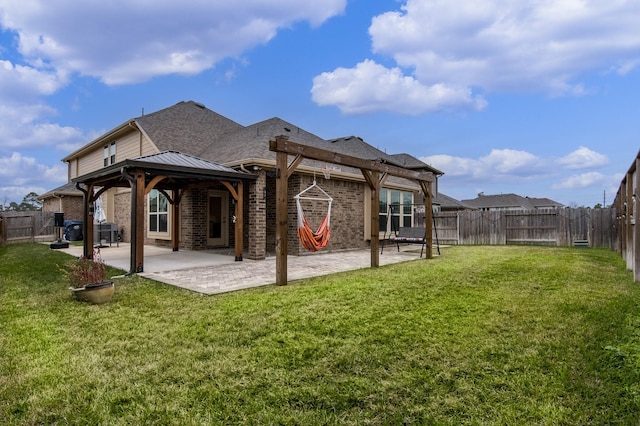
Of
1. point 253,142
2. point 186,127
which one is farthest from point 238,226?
point 186,127

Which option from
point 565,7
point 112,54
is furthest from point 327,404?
point 112,54

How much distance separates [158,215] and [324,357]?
36.4 ft

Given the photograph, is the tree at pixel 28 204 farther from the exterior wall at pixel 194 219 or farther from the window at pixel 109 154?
the exterior wall at pixel 194 219

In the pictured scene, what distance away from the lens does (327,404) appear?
2.34 metres

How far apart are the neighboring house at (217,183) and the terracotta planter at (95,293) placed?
2.93 m

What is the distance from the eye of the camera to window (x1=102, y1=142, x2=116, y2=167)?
15422 mm

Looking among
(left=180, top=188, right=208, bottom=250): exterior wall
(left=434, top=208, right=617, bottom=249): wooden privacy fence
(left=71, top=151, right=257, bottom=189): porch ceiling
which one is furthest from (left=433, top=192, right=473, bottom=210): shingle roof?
(left=71, top=151, right=257, bottom=189): porch ceiling

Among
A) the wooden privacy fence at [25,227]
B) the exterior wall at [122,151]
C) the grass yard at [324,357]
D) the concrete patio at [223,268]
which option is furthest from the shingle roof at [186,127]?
the grass yard at [324,357]

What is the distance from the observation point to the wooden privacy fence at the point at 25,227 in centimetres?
1551

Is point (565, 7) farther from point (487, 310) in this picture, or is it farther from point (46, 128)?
point (46, 128)

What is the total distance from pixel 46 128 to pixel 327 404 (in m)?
23.1

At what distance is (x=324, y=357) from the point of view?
3039 mm

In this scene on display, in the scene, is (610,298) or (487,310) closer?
(487,310)

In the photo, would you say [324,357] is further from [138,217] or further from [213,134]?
[213,134]
